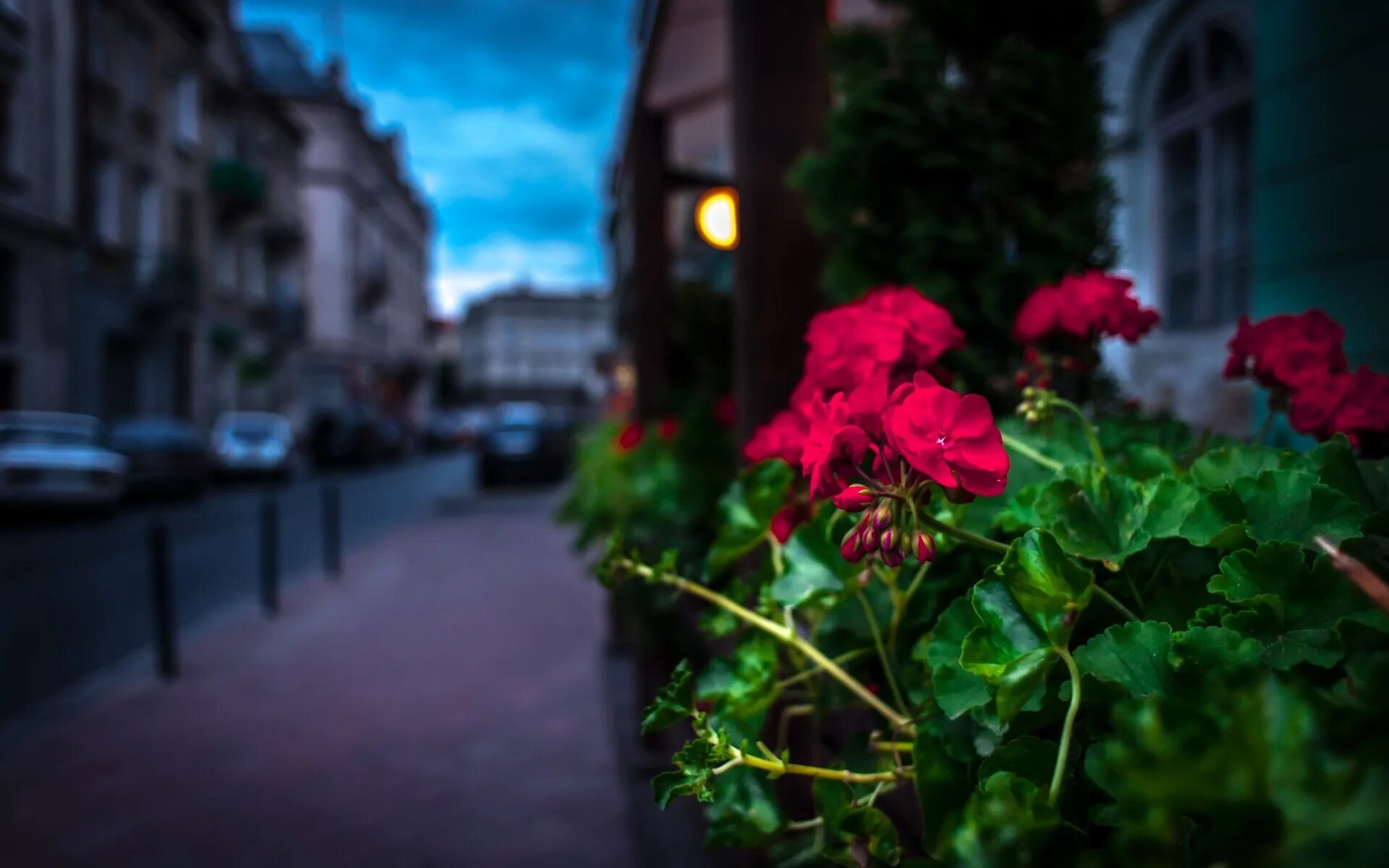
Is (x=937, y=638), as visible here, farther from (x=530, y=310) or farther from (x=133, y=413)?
(x=530, y=310)

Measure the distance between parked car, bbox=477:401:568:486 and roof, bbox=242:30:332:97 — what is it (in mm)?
16694

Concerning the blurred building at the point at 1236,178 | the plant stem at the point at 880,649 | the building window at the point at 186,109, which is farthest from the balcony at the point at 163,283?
the plant stem at the point at 880,649

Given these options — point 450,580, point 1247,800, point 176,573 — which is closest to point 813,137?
point 1247,800

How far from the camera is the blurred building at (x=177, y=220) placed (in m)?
17.1

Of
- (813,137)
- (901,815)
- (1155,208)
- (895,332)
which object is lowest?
(901,815)

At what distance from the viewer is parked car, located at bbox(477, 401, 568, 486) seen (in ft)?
59.7

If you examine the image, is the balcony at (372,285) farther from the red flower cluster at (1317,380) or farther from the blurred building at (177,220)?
the red flower cluster at (1317,380)

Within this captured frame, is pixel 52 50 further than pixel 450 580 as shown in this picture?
No

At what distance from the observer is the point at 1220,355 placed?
191 inches

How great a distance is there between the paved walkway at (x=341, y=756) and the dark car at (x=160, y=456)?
366 inches

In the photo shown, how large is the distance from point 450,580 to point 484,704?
3798 mm

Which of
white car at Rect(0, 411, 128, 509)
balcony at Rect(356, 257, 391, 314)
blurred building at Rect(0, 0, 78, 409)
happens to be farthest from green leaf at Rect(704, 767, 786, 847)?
balcony at Rect(356, 257, 391, 314)

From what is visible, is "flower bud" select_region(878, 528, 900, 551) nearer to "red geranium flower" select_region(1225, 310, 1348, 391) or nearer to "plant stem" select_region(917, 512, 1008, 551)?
"plant stem" select_region(917, 512, 1008, 551)

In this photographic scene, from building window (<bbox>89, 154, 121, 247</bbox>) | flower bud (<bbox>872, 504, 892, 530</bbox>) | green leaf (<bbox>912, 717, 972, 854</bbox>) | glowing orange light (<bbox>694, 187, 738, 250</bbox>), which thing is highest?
building window (<bbox>89, 154, 121, 247</bbox>)
